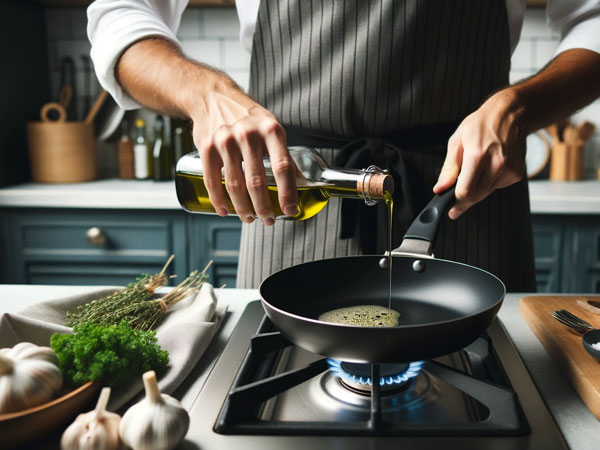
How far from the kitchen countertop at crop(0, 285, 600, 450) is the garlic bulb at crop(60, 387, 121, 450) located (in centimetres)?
12

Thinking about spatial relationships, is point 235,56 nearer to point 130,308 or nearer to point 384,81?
point 384,81

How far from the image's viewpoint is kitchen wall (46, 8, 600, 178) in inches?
91.3

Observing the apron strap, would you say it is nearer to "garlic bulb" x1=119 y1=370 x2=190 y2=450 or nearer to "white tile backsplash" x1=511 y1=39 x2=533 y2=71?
"garlic bulb" x1=119 y1=370 x2=190 y2=450

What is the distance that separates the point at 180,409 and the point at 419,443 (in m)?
0.20

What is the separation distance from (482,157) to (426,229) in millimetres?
120

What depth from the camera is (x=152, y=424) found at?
47cm

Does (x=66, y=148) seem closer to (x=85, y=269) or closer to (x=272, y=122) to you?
(x=85, y=269)

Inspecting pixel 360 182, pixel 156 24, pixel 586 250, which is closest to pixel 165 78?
pixel 156 24

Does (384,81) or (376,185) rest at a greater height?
(384,81)

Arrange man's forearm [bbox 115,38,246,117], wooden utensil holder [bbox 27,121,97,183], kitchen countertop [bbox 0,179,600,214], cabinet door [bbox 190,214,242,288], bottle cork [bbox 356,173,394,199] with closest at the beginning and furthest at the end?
bottle cork [bbox 356,173,394,199] < man's forearm [bbox 115,38,246,117] < kitchen countertop [bbox 0,179,600,214] < cabinet door [bbox 190,214,242,288] < wooden utensil holder [bbox 27,121,97,183]

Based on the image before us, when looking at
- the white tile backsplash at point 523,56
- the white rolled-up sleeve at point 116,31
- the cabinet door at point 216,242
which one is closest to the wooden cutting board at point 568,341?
the white rolled-up sleeve at point 116,31

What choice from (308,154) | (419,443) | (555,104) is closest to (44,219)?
(308,154)

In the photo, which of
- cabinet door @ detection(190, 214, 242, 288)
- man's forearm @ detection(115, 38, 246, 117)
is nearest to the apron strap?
man's forearm @ detection(115, 38, 246, 117)

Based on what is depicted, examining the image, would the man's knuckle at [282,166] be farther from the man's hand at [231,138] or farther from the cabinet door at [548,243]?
the cabinet door at [548,243]
